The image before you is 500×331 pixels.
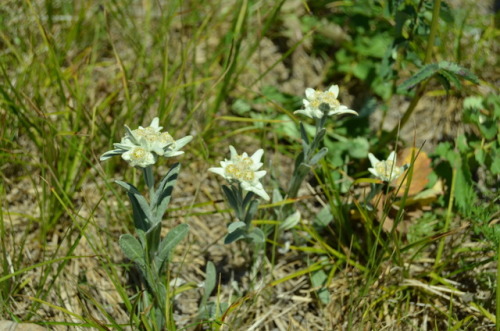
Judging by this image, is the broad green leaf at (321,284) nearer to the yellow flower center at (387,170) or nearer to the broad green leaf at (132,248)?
the yellow flower center at (387,170)

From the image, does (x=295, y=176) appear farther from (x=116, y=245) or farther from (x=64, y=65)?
(x=64, y=65)

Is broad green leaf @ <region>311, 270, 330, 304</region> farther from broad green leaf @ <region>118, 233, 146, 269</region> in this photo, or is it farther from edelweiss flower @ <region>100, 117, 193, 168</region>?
edelweiss flower @ <region>100, 117, 193, 168</region>

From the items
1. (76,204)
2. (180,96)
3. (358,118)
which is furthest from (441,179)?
(76,204)

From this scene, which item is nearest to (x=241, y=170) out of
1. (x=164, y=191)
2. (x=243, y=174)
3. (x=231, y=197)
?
(x=243, y=174)

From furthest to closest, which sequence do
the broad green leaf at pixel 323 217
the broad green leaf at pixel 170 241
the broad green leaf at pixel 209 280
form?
the broad green leaf at pixel 323 217, the broad green leaf at pixel 209 280, the broad green leaf at pixel 170 241

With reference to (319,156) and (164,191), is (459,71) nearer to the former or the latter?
(319,156)

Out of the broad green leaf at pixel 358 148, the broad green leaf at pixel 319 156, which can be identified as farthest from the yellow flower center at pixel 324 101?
the broad green leaf at pixel 358 148
